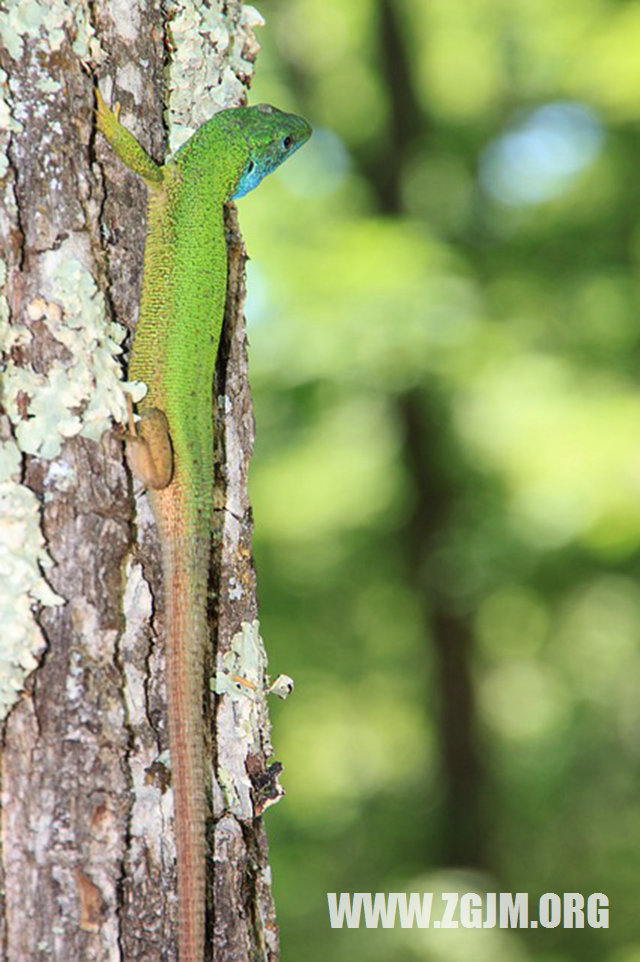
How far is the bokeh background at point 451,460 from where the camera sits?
7.41 meters

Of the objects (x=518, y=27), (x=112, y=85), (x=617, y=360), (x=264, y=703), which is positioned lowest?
(x=264, y=703)

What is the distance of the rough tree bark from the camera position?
1707 mm

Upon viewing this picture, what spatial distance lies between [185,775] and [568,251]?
7602mm

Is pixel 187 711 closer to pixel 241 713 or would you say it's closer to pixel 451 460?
pixel 241 713

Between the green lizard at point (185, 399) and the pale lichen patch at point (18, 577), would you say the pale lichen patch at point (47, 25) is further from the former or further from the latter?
the pale lichen patch at point (18, 577)

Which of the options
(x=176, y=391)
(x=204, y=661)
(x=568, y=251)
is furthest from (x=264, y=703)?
(x=568, y=251)

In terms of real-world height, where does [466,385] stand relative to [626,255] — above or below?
below

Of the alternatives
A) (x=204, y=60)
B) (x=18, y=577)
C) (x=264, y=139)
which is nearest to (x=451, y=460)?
(x=264, y=139)

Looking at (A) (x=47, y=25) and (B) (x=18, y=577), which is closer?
(B) (x=18, y=577)

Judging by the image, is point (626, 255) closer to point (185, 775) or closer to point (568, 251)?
point (568, 251)

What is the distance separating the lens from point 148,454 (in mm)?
1994

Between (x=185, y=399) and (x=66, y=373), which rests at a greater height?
(x=185, y=399)

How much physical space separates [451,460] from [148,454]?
8.96 m

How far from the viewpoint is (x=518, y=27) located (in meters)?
9.73
